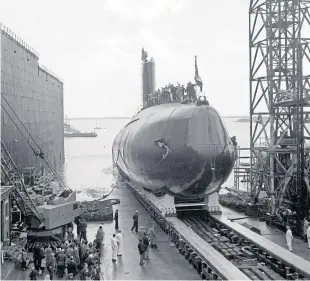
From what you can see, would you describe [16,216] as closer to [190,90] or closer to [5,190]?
[5,190]

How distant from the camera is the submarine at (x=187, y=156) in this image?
61.4ft

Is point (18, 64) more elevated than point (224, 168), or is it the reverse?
point (18, 64)

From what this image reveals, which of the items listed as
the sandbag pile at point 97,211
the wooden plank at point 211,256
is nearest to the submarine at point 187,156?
the wooden plank at point 211,256

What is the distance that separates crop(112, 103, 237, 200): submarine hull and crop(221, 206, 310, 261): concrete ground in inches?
124

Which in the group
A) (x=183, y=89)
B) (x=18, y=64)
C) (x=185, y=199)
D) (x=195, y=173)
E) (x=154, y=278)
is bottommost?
(x=154, y=278)

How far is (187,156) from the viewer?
1862 centimetres

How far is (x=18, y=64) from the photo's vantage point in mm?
31906

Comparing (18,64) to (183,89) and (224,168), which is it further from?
(224,168)

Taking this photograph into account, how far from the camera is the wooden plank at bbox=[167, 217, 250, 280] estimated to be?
12.7 metres

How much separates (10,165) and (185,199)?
7.93 meters

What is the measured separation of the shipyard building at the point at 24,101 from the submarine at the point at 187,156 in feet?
28.3

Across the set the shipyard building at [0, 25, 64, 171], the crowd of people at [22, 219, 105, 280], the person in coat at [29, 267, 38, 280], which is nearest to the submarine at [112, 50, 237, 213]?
the crowd of people at [22, 219, 105, 280]

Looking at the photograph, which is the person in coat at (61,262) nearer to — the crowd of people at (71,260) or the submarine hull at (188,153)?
the crowd of people at (71,260)

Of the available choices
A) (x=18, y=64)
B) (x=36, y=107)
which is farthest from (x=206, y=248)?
(x=36, y=107)
